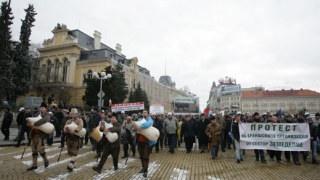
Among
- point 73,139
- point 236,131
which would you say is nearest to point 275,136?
point 236,131

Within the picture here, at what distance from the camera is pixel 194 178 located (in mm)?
6832

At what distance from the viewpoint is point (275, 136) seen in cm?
996

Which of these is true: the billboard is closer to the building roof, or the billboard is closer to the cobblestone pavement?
the cobblestone pavement

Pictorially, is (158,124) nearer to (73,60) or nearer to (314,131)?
(314,131)

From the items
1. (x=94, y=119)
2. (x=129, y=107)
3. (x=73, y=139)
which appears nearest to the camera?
(x=73, y=139)

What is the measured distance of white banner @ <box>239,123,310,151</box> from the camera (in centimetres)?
969

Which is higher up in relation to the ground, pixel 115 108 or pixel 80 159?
pixel 115 108

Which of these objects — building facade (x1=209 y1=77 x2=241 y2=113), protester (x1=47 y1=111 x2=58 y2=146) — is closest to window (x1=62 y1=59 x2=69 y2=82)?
protester (x1=47 y1=111 x2=58 y2=146)

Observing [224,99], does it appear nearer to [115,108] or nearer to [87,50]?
[87,50]

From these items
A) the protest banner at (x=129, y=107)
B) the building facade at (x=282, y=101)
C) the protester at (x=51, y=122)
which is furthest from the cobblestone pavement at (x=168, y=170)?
the building facade at (x=282, y=101)

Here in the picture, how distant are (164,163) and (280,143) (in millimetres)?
4809

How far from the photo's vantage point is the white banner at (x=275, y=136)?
→ 31.8 ft

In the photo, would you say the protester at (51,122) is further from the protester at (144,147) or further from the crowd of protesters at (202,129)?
the protester at (144,147)

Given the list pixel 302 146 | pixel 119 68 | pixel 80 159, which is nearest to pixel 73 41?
pixel 119 68
